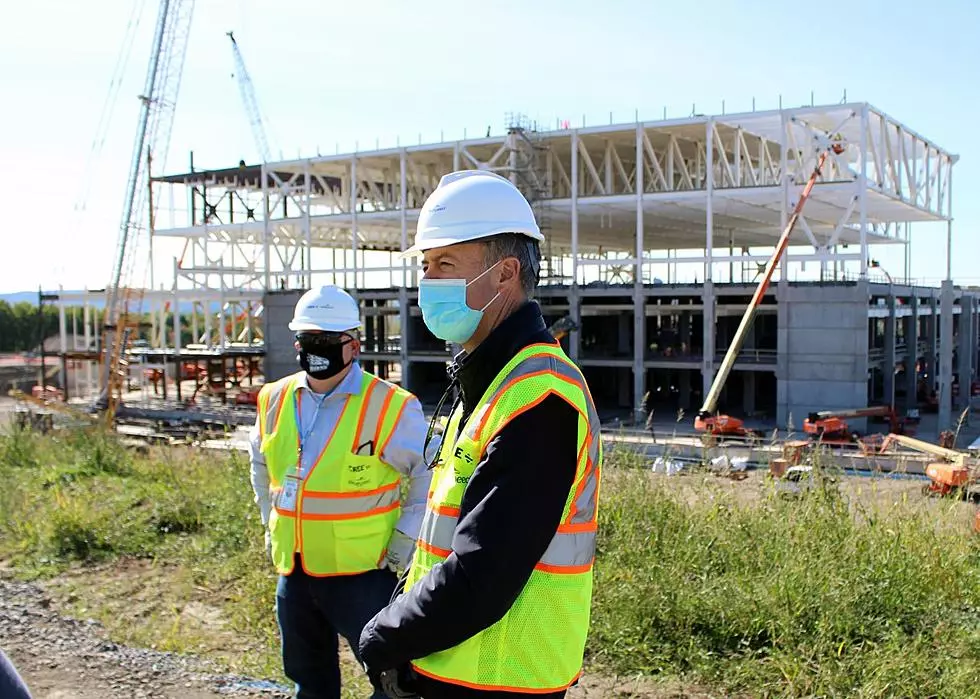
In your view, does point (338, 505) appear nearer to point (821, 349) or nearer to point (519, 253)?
point (519, 253)

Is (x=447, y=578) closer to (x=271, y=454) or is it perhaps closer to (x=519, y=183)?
(x=271, y=454)

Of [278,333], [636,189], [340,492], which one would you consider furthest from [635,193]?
[340,492]

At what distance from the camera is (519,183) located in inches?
1262

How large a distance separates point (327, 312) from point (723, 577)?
290 centimetres

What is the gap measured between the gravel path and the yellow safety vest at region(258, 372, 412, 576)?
110cm

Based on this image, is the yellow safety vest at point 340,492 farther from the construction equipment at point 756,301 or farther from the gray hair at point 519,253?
the construction equipment at point 756,301

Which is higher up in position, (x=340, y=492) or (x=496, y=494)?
(x=496, y=494)

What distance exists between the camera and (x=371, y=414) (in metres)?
4.08

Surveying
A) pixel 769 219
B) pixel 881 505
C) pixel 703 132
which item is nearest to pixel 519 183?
pixel 703 132

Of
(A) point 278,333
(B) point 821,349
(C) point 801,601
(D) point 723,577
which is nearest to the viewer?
(C) point 801,601

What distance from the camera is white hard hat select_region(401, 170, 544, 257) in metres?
2.39

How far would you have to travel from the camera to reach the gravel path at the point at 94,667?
4555mm

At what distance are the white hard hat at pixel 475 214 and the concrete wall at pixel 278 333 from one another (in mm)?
36762

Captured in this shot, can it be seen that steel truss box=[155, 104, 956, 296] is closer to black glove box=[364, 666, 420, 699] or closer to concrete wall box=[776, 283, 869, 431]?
concrete wall box=[776, 283, 869, 431]
